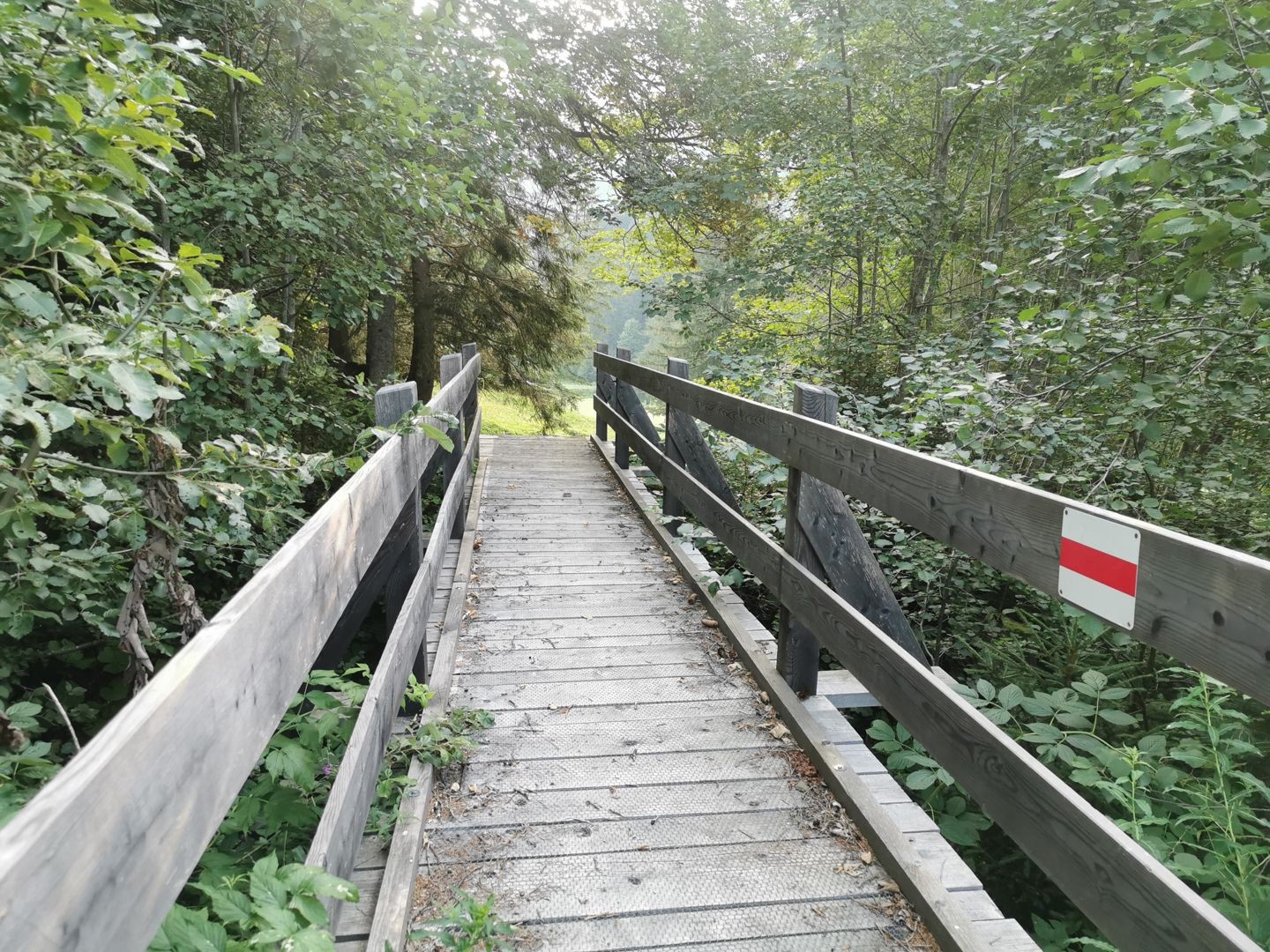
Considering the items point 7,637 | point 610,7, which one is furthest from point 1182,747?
point 610,7

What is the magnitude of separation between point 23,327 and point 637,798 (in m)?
2.27

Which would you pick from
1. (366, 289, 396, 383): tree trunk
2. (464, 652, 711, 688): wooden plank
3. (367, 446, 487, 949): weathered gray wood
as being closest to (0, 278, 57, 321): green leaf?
(367, 446, 487, 949): weathered gray wood

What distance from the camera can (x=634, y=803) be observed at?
2500 mm

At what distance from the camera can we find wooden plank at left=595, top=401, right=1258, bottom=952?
4.20 feet

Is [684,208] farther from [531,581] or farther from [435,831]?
[435,831]

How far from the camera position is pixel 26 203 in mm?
1785

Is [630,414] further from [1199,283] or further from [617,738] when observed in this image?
[1199,283]

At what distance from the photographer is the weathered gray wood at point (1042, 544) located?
3.80 feet

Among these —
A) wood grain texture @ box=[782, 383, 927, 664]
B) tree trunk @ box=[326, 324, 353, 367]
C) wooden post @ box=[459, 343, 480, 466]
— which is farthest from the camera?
tree trunk @ box=[326, 324, 353, 367]

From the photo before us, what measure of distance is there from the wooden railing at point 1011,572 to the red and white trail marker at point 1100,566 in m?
0.02

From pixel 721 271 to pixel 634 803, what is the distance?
894cm

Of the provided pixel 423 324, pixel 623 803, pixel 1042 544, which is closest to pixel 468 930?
pixel 623 803

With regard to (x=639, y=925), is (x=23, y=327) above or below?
above

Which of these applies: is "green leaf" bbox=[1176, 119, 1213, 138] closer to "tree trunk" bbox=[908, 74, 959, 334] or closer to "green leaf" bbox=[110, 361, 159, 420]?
"green leaf" bbox=[110, 361, 159, 420]
